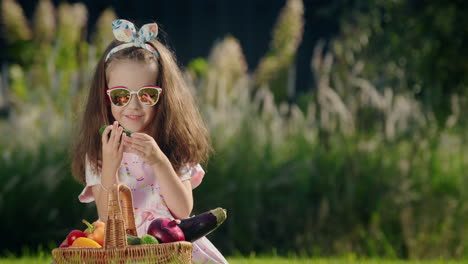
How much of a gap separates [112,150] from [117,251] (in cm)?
39

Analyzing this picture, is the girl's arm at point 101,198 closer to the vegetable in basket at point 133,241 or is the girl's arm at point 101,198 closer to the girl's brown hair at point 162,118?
the girl's brown hair at point 162,118

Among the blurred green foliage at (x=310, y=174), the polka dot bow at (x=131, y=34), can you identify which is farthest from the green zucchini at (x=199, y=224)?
the blurred green foliage at (x=310, y=174)

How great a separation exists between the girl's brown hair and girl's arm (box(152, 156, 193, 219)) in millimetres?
151

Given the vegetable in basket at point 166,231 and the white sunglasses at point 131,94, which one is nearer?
the vegetable in basket at point 166,231

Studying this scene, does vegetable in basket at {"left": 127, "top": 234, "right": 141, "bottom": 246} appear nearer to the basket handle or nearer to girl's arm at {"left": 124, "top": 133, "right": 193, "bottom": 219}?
the basket handle

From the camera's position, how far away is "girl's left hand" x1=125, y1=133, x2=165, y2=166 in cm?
231

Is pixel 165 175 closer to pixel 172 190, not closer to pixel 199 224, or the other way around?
pixel 172 190

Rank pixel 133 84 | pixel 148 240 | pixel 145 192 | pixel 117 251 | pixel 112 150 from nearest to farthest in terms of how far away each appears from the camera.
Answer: pixel 117 251
pixel 148 240
pixel 112 150
pixel 133 84
pixel 145 192

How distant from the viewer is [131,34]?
2590mm

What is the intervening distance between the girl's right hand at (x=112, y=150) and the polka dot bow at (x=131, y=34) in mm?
366

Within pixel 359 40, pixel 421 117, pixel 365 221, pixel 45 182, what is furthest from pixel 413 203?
pixel 45 182

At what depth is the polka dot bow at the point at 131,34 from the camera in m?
2.58

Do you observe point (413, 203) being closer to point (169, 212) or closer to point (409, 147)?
point (409, 147)

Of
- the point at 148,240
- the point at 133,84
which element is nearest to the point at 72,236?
the point at 148,240
